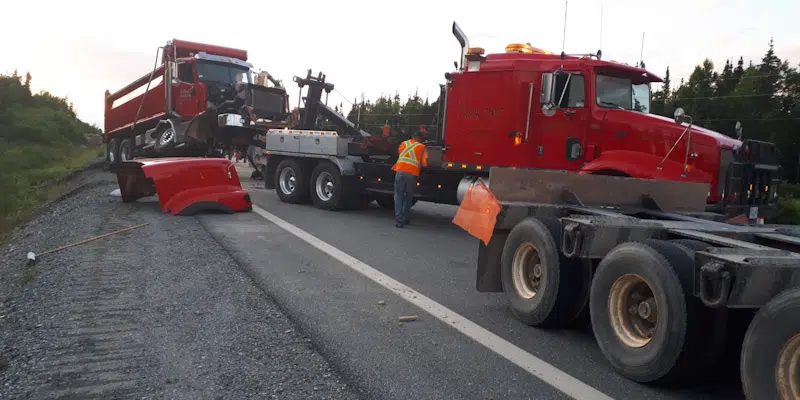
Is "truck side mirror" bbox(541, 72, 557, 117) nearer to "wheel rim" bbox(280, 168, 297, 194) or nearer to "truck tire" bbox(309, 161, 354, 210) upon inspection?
"truck tire" bbox(309, 161, 354, 210)

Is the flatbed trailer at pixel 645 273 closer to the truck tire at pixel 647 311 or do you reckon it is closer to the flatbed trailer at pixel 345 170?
the truck tire at pixel 647 311

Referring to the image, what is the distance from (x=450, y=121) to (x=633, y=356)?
6.24 metres

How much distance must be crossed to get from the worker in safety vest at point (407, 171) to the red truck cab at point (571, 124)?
709 mm

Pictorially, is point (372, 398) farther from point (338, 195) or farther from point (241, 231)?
point (338, 195)

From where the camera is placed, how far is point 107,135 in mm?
22406

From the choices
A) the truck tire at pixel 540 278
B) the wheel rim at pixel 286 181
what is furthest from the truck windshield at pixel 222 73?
the truck tire at pixel 540 278

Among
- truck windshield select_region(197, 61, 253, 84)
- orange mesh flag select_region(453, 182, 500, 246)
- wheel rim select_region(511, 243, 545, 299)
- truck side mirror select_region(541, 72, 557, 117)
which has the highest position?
truck windshield select_region(197, 61, 253, 84)

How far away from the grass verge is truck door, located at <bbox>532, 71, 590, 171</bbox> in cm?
939

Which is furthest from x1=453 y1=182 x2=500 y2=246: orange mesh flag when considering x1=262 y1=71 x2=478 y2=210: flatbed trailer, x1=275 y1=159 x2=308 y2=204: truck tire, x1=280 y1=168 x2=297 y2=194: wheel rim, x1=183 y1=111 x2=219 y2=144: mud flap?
x1=183 y1=111 x2=219 y2=144: mud flap

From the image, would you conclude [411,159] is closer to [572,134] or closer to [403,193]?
[403,193]

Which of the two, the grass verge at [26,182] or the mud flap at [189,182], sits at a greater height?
the mud flap at [189,182]

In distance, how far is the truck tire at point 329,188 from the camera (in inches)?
472

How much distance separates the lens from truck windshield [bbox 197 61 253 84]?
1745 cm

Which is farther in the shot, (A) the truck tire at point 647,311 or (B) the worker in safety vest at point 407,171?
(B) the worker in safety vest at point 407,171
